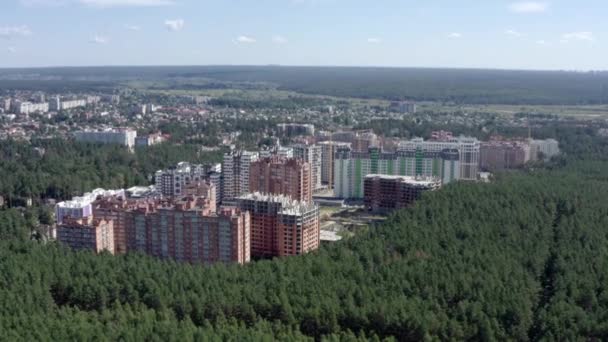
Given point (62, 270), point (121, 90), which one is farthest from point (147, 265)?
point (121, 90)

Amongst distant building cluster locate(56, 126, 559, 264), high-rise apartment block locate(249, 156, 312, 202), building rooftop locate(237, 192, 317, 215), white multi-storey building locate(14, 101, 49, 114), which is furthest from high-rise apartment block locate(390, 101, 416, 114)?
building rooftop locate(237, 192, 317, 215)

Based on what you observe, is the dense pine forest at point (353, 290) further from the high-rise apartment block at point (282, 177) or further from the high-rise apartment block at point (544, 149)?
the high-rise apartment block at point (544, 149)

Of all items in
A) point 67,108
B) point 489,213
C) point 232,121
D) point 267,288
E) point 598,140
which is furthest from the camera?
point 67,108

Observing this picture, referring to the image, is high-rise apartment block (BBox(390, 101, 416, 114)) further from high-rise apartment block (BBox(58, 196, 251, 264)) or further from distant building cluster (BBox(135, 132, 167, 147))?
high-rise apartment block (BBox(58, 196, 251, 264))

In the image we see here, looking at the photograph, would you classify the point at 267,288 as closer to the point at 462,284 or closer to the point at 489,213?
the point at 462,284

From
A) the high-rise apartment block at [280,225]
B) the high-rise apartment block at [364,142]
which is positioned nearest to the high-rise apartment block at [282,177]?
the high-rise apartment block at [280,225]
